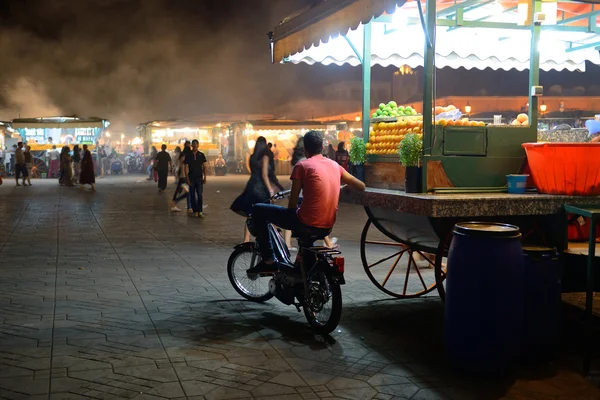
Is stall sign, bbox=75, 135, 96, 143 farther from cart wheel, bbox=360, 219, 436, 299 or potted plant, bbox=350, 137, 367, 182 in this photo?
potted plant, bbox=350, 137, 367, 182

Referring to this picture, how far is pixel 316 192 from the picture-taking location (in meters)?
5.47

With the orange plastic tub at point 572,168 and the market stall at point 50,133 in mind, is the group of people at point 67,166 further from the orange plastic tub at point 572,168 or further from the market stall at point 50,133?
the orange plastic tub at point 572,168

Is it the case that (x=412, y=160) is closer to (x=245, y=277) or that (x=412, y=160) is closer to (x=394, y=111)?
(x=394, y=111)

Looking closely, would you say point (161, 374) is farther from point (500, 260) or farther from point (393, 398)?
point (500, 260)

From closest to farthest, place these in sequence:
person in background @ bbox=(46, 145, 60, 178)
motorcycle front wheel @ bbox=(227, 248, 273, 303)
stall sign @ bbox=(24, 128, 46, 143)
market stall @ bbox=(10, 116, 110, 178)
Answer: motorcycle front wheel @ bbox=(227, 248, 273, 303)
market stall @ bbox=(10, 116, 110, 178)
person in background @ bbox=(46, 145, 60, 178)
stall sign @ bbox=(24, 128, 46, 143)

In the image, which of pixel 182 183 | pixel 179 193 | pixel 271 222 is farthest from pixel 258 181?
pixel 179 193

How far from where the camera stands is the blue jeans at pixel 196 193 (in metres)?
14.8

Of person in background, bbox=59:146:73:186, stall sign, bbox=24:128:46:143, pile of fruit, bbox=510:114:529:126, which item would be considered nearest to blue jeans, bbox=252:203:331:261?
pile of fruit, bbox=510:114:529:126

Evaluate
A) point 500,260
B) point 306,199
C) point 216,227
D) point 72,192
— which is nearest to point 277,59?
point 306,199

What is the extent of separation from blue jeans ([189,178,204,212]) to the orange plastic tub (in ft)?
34.3

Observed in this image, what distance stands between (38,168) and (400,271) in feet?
97.4

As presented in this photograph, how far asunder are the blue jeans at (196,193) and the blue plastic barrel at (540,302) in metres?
11.0

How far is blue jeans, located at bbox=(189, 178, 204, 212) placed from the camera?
1483 centimetres

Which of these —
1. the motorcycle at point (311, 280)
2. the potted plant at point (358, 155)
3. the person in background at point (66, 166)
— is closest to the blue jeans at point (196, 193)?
the potted plant at point (358, 155)
